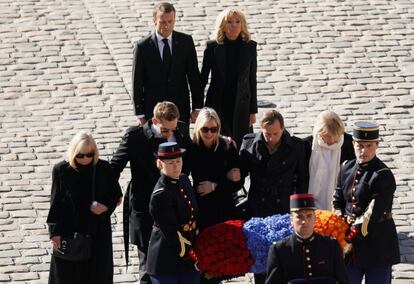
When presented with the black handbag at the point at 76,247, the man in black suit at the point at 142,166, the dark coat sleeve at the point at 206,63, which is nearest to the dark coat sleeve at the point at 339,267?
the man in black suit at the point at 142,166

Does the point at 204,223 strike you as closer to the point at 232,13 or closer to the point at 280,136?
the point at 280,136

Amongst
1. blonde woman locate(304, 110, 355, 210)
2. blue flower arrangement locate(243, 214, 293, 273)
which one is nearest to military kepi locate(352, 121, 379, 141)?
blonde woman locate(304, 110, 355, 210)

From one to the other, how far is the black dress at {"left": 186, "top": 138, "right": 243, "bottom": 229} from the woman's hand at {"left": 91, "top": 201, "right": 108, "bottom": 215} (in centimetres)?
89

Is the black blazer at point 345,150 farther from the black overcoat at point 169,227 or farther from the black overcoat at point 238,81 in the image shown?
the black overcoat at point 238,81

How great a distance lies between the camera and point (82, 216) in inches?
451

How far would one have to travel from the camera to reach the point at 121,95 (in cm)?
1753

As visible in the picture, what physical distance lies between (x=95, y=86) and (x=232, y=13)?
181 inches

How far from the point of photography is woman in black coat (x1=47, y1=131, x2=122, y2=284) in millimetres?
11406

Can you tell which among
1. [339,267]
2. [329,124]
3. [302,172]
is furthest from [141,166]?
[339,267]

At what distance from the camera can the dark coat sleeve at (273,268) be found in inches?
400

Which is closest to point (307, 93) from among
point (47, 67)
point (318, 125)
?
point (47, 67)

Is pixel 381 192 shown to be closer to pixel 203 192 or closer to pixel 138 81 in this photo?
pixel 203 192

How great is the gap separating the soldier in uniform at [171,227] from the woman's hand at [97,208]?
0.50 m

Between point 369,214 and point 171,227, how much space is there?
164 centimetres
